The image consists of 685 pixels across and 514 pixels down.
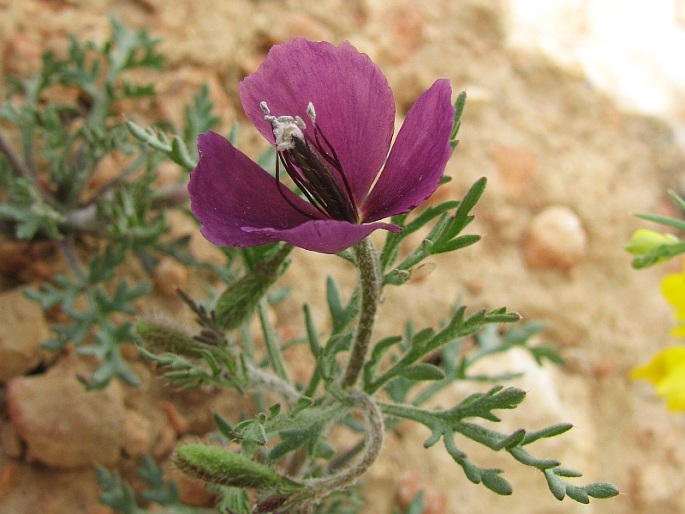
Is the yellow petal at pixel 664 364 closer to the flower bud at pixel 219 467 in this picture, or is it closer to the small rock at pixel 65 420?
the flower bud at pixel 219 467

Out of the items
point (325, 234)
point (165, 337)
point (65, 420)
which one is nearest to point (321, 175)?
point (325, 234)

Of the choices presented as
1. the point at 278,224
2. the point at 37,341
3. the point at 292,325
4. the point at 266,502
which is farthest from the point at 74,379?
the point at 278,224

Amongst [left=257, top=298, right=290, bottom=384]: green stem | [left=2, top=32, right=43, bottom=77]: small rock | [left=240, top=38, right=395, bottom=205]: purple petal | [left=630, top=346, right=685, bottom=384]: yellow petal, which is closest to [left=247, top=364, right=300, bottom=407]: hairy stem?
[left=257, top=298, right=290, bottom=384]: green stem

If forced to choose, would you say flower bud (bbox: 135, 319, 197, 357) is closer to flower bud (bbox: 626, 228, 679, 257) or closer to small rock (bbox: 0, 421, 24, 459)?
small rock (bbox: 0, 421, 24, 459)

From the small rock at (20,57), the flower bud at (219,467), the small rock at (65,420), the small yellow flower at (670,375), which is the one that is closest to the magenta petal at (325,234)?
the flower bud at (219,467)

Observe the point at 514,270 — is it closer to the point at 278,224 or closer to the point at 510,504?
the point at 510,504
